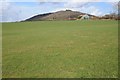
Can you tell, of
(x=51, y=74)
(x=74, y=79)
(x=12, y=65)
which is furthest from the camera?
(x=12, y=65)

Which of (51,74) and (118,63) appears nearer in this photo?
(51,74)

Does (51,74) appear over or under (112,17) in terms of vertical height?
under

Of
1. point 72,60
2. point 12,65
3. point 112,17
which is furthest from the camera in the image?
point 112,17

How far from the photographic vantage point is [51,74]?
10.6 m

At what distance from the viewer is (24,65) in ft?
41.6

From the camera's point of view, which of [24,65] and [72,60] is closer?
[24,65]

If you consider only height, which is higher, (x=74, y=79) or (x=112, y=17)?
(x=112, y=17)

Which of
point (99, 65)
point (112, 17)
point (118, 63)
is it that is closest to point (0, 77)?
point (99, 65)

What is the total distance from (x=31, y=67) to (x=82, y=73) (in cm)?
293

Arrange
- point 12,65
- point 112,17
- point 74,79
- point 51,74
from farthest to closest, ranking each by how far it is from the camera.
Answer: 1. point 112,17
2. point 12,65
3. point 51,74
4. point 74,79

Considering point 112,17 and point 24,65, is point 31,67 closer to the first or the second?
point 24,65

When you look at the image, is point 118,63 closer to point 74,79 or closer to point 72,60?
point 72,60

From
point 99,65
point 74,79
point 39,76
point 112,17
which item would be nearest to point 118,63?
point 99,65

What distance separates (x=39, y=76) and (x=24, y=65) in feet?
8.77
